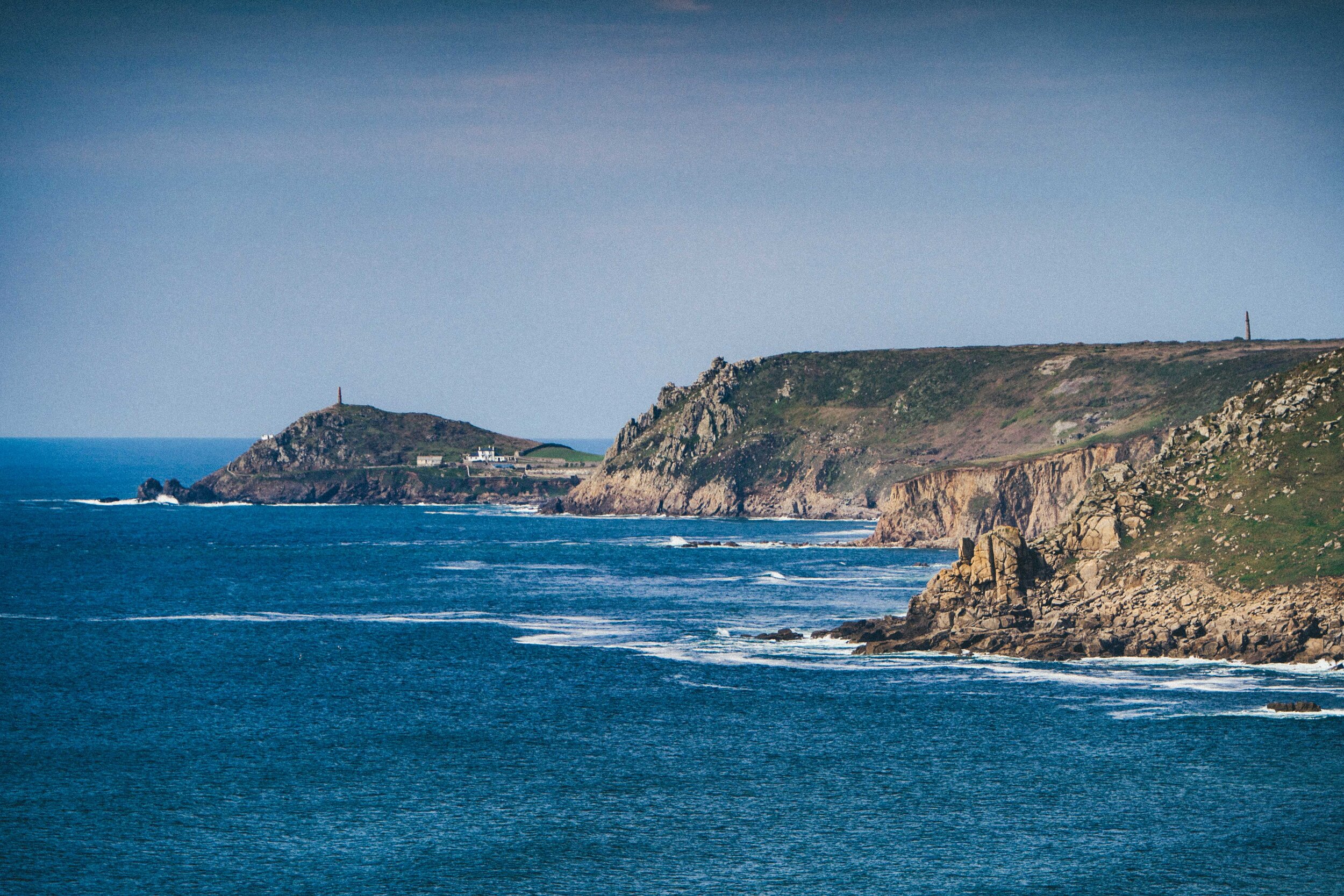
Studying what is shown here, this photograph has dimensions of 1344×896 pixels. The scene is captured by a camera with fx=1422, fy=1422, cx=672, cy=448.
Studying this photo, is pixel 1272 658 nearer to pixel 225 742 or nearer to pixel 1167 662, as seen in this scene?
pixel 1167 662

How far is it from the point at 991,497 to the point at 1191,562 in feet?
286

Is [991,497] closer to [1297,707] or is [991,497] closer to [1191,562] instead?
[1191,562]

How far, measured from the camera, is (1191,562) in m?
94.4

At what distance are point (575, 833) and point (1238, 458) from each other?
2548 inches

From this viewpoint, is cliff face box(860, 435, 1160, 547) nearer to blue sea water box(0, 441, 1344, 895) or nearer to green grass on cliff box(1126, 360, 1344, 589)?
blue sea water box(0, 441, 1344, 895)

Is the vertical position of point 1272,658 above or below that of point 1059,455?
below

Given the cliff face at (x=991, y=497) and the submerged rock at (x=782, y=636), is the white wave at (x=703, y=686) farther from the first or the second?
the cliff face at (x=991, y=497)

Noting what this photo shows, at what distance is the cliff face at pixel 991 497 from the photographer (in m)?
174

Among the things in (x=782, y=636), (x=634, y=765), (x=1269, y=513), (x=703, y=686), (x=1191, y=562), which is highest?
(x=1269, y=513)

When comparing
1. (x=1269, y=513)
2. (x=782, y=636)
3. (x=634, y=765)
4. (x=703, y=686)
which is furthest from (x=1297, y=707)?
(x=782, y=636)

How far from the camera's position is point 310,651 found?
10488cm

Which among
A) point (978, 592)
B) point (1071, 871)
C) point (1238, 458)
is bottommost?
point (1071, 871)

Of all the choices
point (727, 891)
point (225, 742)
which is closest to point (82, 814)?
point (225, 742)

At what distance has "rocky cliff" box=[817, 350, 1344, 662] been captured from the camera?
296 feet
